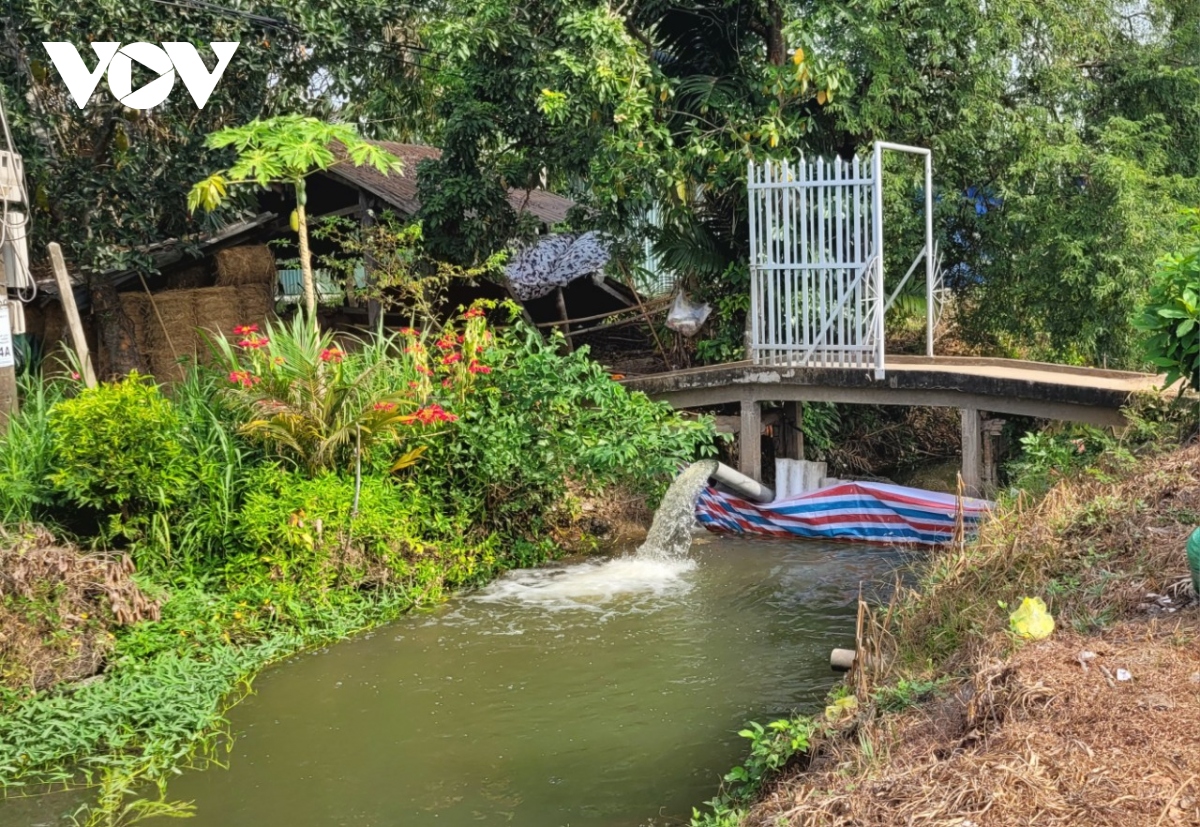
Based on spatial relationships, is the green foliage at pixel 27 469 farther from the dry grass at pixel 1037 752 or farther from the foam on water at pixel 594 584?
the dry grass at pixel 1037 752

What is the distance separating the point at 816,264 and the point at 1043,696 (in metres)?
6.83

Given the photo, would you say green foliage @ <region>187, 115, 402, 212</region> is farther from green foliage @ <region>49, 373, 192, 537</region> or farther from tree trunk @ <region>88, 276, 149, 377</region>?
tree trunk @ <region>88, 276, 149, 377</region>

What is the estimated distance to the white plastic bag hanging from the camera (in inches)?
499

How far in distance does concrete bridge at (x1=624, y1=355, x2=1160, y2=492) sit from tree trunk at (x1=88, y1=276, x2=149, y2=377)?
5.30m

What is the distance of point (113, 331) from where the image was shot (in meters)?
13.0

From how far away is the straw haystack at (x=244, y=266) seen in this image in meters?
13.7

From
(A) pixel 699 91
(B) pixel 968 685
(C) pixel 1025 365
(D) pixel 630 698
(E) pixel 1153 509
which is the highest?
(A) pixel 699 91

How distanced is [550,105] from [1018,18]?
459 centimetres

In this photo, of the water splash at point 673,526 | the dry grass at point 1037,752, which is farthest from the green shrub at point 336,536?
the dry grass at point 1037,752

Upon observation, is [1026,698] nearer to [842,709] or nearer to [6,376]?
[842,709]

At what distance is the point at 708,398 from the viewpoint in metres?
12.0

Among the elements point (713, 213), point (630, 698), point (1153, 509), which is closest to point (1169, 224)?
point (713, 213)

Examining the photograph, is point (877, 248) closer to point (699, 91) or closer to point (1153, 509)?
point (699, 91)

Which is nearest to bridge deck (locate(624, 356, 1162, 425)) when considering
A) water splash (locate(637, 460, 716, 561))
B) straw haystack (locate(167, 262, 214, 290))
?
water splash (locate(637, 460, 716, 561))
